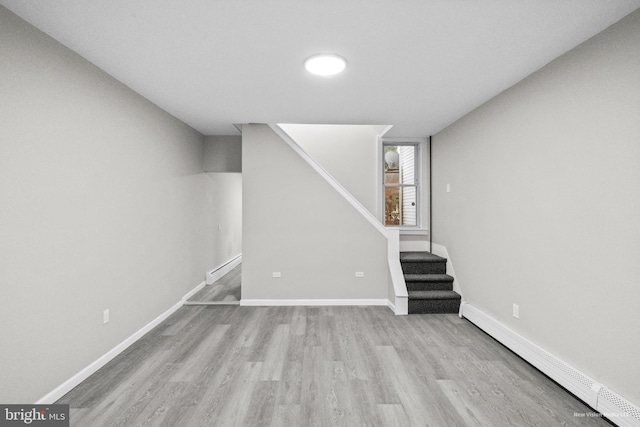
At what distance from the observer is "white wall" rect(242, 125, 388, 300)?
4418 millimetres

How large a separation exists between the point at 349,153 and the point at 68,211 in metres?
4.25

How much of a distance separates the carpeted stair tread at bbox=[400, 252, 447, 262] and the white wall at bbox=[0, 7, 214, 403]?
11.5 ft

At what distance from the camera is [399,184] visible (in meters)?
5.55

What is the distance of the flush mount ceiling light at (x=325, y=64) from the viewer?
2.37 metres

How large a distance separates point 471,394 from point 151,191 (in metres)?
3.75

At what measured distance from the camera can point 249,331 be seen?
3.47m

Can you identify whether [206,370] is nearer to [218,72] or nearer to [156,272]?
[156,272]

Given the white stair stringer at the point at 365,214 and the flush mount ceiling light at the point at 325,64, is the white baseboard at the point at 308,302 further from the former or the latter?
the flush mount ceiling light at the point at 325,64

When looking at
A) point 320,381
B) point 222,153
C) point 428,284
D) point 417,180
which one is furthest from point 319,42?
point 417,180

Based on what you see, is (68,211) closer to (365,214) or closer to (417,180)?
(365,214)

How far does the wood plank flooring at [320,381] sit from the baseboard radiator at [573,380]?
0.22ft

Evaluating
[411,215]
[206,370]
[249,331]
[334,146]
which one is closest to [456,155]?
[411,215]

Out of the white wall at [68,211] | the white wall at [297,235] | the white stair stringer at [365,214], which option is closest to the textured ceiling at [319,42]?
the white wall at [68,211]

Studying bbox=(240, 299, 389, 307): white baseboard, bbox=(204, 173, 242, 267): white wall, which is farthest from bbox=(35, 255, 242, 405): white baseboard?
bbox=(204, 173, 242, 267): white wall
